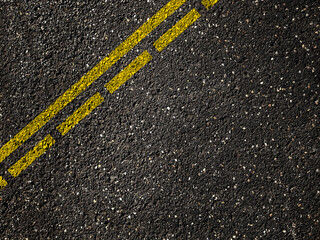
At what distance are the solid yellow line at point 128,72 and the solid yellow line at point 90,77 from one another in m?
0.13

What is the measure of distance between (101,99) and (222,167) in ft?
4.37

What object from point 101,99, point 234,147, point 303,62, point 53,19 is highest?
point 53,19

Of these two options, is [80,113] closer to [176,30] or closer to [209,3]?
[176,30]

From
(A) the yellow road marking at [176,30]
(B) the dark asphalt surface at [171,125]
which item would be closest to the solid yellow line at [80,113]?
(B) the dark asphalt surface at [171,125]

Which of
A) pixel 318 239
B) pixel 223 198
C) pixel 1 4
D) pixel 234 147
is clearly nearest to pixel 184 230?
pixel 223 198

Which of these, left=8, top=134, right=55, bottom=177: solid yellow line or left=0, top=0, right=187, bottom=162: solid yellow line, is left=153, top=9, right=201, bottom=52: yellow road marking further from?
left=8, top=134, right=55, bottom=177: solid yellow line

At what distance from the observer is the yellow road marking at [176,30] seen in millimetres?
3041

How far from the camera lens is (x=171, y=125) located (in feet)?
9.94

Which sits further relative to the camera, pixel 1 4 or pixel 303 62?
pixel 1 4

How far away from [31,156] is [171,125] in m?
1.41

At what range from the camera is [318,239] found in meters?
2.88

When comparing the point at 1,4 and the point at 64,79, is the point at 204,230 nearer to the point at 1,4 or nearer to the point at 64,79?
the point at 64,79

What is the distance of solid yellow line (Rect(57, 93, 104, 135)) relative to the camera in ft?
10.1

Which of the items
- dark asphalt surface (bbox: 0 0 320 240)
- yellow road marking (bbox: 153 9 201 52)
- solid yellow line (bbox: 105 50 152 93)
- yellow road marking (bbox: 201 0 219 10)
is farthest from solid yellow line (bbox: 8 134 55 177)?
yellow road marking (bbox: 201 0 219 10)
